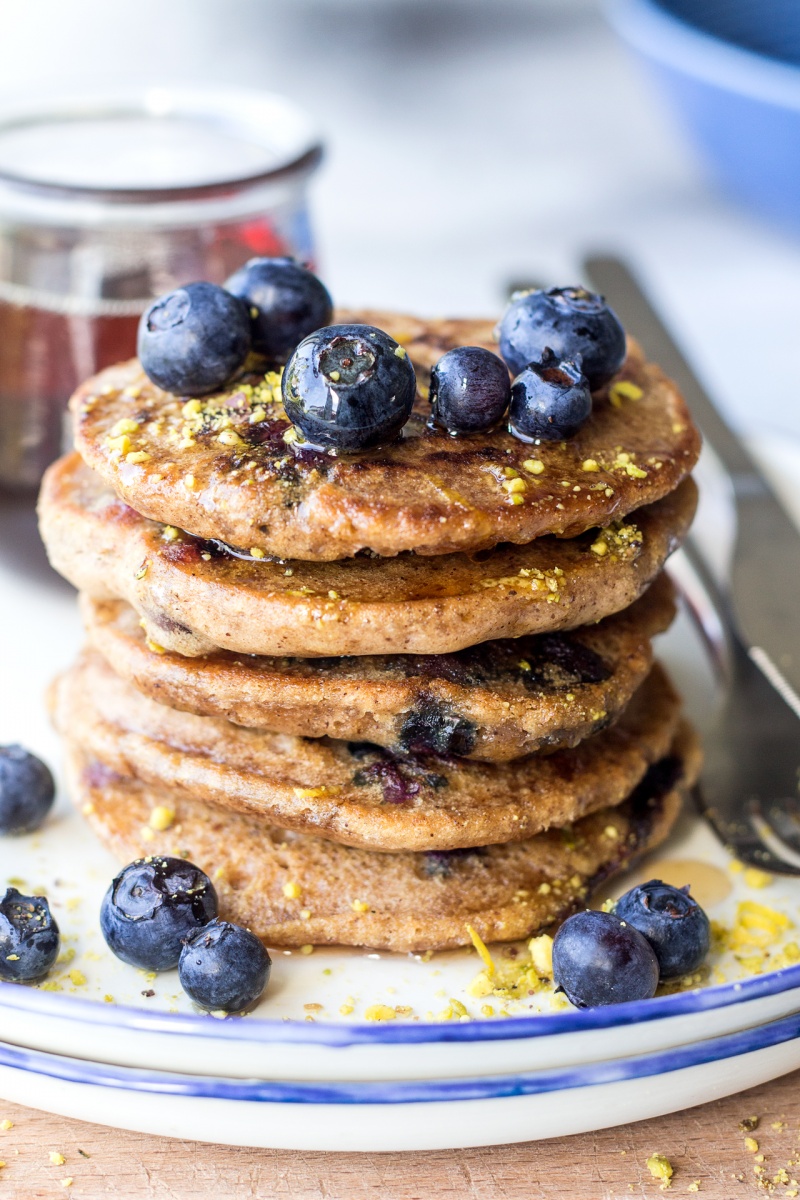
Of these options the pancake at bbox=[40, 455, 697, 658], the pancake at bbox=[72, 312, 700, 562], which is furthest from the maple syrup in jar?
the pancake at bbox=[40, 455, 697, 658]

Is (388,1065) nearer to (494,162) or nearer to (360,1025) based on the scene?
(360,1025)

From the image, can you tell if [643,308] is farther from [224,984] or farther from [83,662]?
[224,984]

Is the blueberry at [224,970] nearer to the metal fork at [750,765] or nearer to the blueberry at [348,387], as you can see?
the blueberry at [348,387]

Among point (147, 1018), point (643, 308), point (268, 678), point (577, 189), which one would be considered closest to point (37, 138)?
point (643, 308)

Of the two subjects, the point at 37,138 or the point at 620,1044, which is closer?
the point at 620,1044

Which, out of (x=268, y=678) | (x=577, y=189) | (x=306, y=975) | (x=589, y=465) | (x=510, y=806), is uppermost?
(x=589, y=465)

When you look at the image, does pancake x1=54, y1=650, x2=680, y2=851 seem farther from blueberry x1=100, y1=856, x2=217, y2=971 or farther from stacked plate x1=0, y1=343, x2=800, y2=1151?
→ stacked plate x1=0, y1=343, x2=800, y2=1151

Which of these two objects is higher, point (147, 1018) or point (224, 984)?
point (147, 1018)
